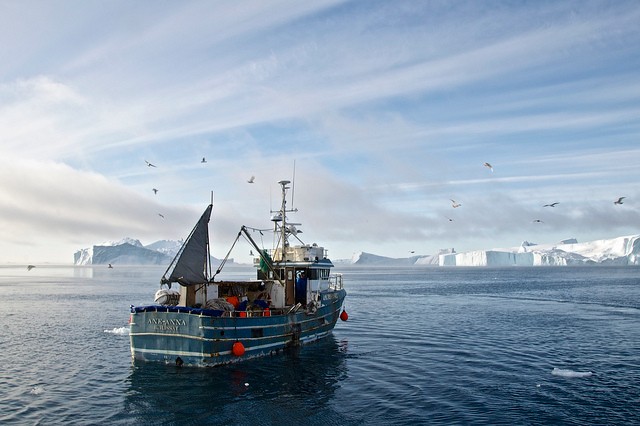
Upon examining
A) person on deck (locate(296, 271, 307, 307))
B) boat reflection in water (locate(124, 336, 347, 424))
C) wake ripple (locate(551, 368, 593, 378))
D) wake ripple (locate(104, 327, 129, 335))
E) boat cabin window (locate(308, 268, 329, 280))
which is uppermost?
boat cabin window (locate(308, 268, 329, 280))

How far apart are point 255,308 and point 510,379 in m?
17.9

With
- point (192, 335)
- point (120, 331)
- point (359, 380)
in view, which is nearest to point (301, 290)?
point (192, 335)

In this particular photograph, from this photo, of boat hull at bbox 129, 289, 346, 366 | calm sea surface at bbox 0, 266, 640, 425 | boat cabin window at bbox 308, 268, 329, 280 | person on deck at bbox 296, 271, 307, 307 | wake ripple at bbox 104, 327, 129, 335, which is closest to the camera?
calm sea surface at bbox 0, 266, 640, 425

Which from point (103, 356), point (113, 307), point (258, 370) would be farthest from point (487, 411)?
point (113, 307)

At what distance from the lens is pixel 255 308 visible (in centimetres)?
3612

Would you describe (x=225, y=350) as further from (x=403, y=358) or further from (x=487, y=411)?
(x=487, y=411)

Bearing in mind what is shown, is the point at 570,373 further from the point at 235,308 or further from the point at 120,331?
the point at 120,331

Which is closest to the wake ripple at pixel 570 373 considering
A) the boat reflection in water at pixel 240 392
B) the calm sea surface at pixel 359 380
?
the calm sea surface at pixel 359 380

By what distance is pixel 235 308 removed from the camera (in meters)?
35.2

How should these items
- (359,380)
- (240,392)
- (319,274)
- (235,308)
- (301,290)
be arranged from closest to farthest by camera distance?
(240,392), (359,380), (235,308), (301,290), (319,274)

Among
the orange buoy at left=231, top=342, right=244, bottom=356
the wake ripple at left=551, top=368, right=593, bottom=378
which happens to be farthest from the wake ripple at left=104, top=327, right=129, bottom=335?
the wake ripple at left=551, top=368, right=593, bottom=378

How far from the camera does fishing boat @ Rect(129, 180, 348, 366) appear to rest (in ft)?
96.7

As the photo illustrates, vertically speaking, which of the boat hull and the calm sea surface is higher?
the boat hull

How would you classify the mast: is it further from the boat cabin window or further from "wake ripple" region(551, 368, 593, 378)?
"wake ripple" region(551, 368, 593, 378)
